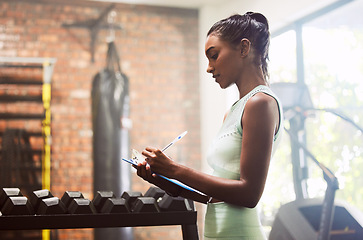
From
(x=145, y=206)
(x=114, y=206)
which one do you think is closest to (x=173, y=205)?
(x=145, y=206)

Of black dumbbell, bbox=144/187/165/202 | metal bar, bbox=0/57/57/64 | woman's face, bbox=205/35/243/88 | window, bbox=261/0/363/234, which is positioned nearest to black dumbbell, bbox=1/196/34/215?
black dumbbell, bbox=144/187/165/202

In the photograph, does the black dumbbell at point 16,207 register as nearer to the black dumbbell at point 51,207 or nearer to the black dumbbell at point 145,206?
the black dumbbell at point 51,207

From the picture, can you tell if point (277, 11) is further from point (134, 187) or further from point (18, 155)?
point (18, 155)

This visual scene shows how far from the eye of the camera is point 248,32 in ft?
3.97

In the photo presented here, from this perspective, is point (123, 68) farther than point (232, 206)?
Yes

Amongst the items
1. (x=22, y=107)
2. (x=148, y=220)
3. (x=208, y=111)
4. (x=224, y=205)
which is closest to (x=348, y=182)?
(x=208, y=111)

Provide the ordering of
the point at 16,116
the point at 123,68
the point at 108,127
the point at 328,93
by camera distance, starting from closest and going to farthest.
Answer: the point at 328,93 < the point at 108,127 < the point at 16,116 < the point at 123,68

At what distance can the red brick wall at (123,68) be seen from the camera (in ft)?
17.2

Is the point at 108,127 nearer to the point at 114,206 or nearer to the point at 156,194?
the point at 156,194

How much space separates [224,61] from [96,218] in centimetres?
66

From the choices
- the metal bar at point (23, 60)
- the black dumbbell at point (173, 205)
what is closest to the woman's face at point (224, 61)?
the black dumbbell at point (173, 205)

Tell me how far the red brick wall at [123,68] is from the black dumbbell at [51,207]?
3793 mm

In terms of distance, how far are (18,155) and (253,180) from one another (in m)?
4.24

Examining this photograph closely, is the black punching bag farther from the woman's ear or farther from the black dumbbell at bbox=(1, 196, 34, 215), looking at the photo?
the woman's ear
